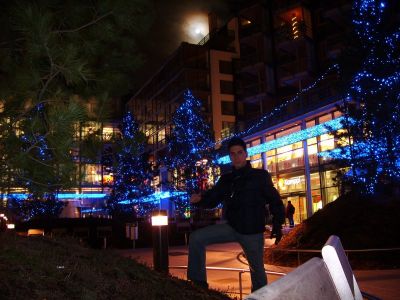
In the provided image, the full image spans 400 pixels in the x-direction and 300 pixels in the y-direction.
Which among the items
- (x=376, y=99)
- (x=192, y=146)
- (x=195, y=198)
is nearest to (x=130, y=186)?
(x=192, y=146)

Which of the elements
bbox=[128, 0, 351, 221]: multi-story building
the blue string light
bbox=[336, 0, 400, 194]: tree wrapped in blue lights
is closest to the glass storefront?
bbox=[128, 0, 351, 221]: multi-story building

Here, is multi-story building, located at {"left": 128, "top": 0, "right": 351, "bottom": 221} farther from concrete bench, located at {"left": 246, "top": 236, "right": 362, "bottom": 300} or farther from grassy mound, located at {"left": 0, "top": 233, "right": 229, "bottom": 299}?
concrete bench, located at {"left": 246, "top": 236, "right": 362, "bottom": 300}

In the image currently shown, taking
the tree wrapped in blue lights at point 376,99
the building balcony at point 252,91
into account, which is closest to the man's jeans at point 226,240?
the tree wrapped in blue lights at point 376,99

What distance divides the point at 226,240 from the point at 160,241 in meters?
2.21

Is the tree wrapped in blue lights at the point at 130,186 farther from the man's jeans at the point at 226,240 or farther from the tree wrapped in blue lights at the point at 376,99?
the man's jeans at the point at 226,240

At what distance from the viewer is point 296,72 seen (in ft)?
120

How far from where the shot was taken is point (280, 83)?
39094 millimetres

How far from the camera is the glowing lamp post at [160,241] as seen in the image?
6270 millimetres

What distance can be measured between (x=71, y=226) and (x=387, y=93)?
1673 centimetres

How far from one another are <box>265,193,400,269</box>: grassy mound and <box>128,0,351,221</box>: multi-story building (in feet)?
31.2

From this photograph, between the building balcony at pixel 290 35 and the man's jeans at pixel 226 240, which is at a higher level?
the building balcony at pixel 290 35

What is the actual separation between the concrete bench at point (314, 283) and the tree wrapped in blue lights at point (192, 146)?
106ft

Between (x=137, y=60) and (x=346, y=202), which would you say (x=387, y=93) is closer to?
(x=346, y=202)

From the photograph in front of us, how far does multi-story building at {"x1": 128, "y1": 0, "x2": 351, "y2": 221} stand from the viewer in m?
31.7
